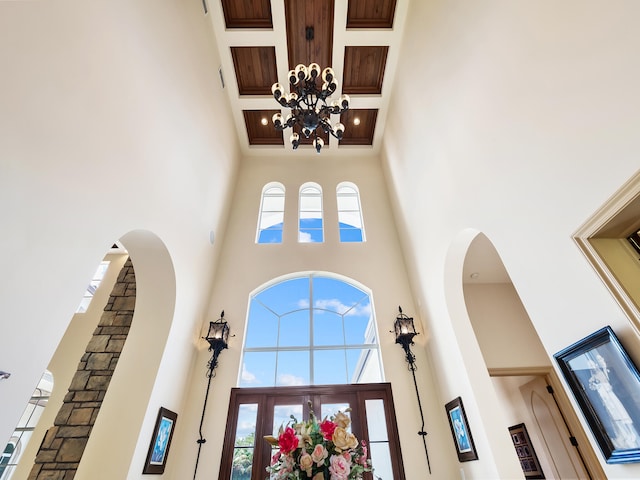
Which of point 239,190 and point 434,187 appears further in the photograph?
point 239,190

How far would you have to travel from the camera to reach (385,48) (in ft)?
16.9

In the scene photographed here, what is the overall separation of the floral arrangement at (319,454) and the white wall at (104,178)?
1505mm

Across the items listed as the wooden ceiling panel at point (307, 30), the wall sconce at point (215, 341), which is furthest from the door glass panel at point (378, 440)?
the wooden ceiling panel at point (307, 30)

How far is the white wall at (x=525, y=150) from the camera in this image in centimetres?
157

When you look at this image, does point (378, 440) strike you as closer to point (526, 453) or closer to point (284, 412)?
point (284, 412)

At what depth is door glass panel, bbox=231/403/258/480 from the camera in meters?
3.43

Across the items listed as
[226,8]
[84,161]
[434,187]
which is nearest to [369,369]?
[434,187]

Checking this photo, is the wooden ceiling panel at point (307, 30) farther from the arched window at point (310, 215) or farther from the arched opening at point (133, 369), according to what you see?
the arched opening at point (133, 369)

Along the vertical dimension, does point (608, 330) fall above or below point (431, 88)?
below

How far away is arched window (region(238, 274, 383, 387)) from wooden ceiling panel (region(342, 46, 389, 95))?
3.58 metres

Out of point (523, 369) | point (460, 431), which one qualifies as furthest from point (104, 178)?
point (523, 369)

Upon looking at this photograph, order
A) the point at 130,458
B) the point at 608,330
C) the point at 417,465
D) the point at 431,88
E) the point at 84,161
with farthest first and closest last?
the point at 431,88
the point at 417,465
the point at 130,458
the point at 84,161
the point at 608,330

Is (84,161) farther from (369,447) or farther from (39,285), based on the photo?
(369,447)

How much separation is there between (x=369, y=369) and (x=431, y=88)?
3.77 m
